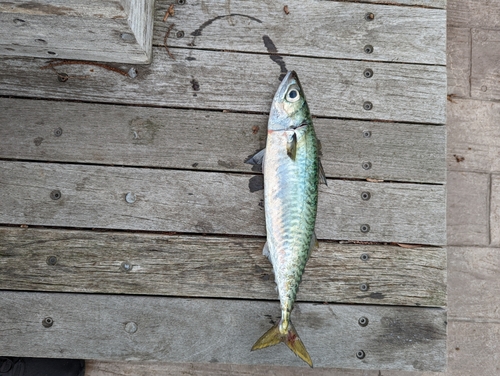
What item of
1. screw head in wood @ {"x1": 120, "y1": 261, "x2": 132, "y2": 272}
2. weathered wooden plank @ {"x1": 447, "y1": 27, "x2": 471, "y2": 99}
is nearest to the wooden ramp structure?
screw head in wood @ {"x1": 120, "y1": 261, "x2": 132, "y2": 272}

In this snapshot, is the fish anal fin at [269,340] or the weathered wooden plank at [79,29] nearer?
the weathered wooden plank at [79,29]

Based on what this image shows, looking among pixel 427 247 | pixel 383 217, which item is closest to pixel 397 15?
pixel 383 217

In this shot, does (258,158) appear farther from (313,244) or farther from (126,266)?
(126,266)

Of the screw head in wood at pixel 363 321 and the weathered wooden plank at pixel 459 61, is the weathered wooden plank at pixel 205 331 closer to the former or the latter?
the screw head in wood at pixel 363 321

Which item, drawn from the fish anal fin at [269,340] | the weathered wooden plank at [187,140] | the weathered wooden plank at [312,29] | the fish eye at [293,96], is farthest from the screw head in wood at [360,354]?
the weathered wooden plank at [312,29]

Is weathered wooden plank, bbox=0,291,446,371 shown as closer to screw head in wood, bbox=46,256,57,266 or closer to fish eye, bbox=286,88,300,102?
screw head in wood, bbox=46,256,57,266

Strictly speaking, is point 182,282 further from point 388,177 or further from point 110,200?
point 388,177

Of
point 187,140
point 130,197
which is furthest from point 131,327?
point 187,140
